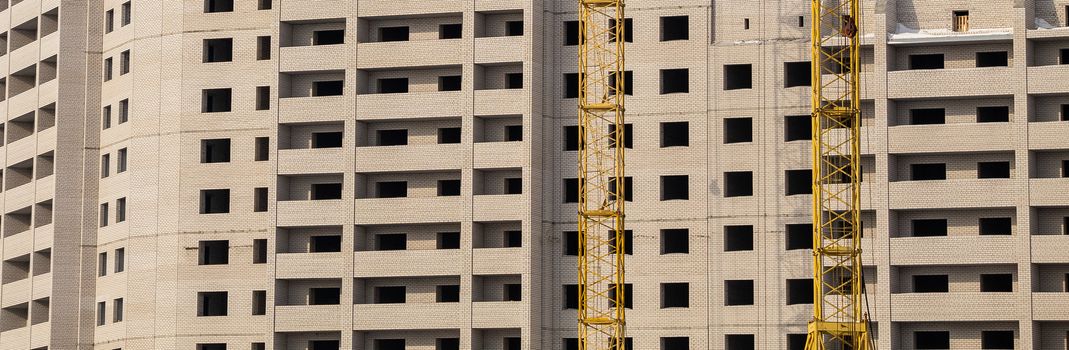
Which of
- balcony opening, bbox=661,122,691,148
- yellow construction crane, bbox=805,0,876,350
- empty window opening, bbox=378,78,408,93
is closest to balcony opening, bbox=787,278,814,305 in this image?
yellow construction crane, bbox=805,0,876,350

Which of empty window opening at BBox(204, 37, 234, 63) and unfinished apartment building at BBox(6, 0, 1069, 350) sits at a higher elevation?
empty window opening at BBox(204, 37, 234, 63)

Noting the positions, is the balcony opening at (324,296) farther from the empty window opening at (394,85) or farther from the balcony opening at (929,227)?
the balcony opening at (929,227)

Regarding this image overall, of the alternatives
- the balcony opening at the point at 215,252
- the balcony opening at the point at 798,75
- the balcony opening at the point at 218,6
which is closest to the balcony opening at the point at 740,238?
the balcony opening at the point at 798,75

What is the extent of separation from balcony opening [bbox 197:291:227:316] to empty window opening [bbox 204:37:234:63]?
12.2 metres

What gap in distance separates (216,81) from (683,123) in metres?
24.3

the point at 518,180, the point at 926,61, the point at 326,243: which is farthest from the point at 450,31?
the point at 926,61

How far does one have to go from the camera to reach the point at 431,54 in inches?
4712

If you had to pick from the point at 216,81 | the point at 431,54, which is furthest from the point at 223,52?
the point at 431,54

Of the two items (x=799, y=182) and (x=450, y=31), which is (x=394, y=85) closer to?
(x=450, y=31)

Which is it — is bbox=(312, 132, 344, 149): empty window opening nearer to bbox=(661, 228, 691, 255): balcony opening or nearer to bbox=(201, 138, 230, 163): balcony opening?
bbox=(201, 138, 230, 163): balcony opening

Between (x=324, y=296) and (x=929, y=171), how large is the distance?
31123 millimetres

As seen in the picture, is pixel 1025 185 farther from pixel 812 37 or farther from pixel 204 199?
pixel 204 199

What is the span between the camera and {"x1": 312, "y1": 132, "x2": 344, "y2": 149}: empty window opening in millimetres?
121375

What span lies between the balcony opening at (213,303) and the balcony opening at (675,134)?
79.6ft
